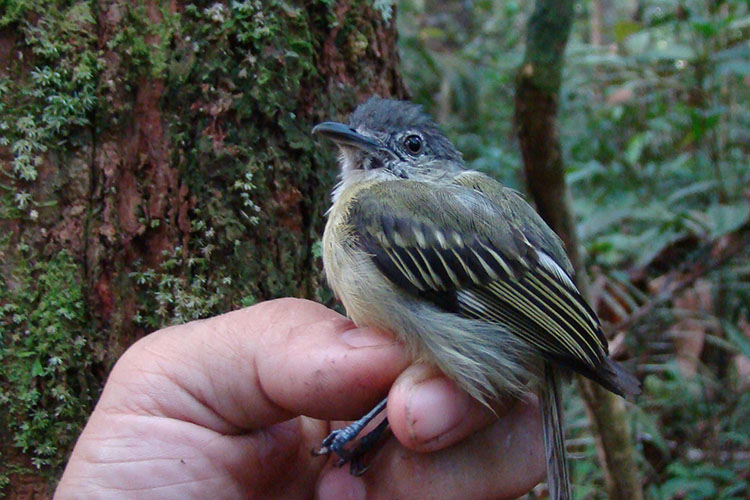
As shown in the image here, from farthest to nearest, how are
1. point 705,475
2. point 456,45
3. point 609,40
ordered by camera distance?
point 609,40 < point 456,45 < point 705,475

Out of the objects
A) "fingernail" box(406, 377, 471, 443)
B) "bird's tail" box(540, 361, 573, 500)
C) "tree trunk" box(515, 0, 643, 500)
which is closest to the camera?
"fingernail" box(406, 377, 471, 443)

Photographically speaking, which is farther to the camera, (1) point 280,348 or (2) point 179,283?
(2) point 179,283

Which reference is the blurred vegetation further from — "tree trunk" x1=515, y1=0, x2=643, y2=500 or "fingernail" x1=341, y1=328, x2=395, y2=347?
"fingernail" x1=341, y1=328, x2=395, y2=347

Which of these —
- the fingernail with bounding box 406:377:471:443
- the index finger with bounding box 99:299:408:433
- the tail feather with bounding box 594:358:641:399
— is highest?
the index finger with bounding box 99:299:408:433

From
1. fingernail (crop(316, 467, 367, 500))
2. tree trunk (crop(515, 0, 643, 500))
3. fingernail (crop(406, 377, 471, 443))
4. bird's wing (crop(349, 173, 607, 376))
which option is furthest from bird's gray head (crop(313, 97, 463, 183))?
fingernail (crop(316, 467, 367, 500))

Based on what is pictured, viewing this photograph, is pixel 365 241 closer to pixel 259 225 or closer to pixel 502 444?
pixel 259 225

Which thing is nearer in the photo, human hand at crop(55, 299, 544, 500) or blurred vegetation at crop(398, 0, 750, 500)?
human hand at crop(55, 299, 544, 500)

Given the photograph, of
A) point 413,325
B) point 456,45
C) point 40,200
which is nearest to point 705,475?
point 413,325
